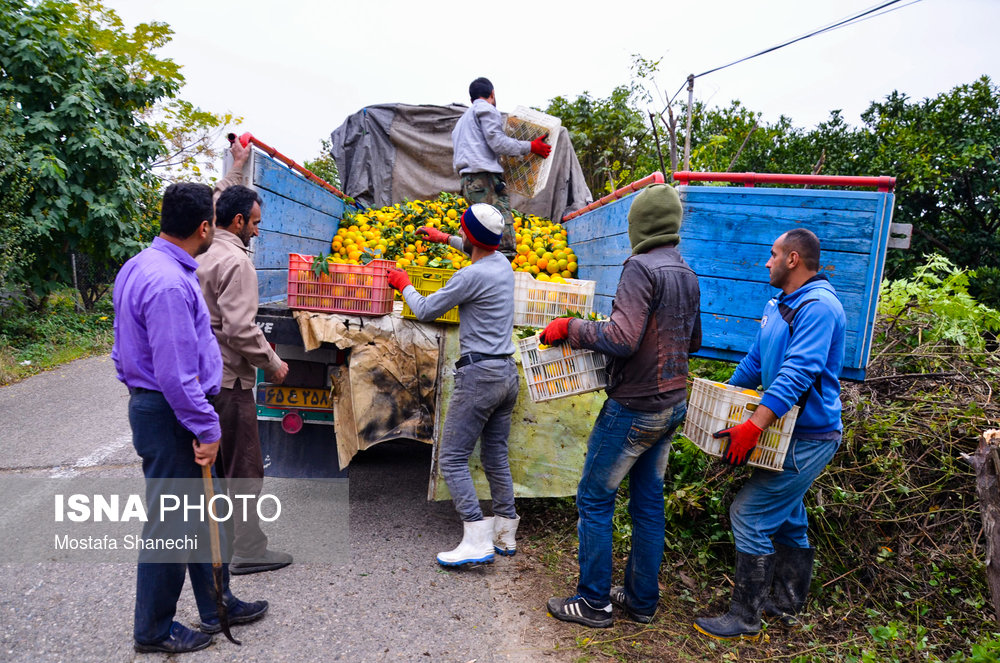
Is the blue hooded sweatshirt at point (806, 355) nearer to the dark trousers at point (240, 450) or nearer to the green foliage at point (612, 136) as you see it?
the dark trousers at point (240, 450)

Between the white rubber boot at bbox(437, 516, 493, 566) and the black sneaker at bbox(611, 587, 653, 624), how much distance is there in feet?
2.50

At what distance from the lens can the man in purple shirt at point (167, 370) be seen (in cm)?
251

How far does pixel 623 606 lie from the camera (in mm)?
3361

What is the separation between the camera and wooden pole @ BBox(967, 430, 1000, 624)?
8.13ft

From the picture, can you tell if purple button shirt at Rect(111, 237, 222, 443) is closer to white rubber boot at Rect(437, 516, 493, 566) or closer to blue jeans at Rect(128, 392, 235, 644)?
blue jeans at Rect(128, 392, 235, 644)

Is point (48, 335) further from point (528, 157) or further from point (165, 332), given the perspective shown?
point (165, 332)

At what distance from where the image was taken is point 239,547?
3.60 m

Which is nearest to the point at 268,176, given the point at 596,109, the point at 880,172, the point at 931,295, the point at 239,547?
the point at 239,547

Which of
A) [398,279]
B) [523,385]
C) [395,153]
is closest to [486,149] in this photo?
[398,279]

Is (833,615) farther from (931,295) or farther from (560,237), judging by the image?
(560,237)

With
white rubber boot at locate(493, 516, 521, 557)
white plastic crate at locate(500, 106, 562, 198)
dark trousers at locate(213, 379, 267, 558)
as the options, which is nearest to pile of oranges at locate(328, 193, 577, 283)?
white plastic crate at locate(500, 106, 562, 198)

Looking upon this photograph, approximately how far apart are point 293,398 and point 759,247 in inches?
123

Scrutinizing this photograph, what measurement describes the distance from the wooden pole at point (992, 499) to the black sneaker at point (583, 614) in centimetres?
165

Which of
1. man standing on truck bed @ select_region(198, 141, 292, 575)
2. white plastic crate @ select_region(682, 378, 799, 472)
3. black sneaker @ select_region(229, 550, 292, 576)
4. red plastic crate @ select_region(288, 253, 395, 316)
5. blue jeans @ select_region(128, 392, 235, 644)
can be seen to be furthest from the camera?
red plastic crate @ select_region(288, 253, 395, 316)
